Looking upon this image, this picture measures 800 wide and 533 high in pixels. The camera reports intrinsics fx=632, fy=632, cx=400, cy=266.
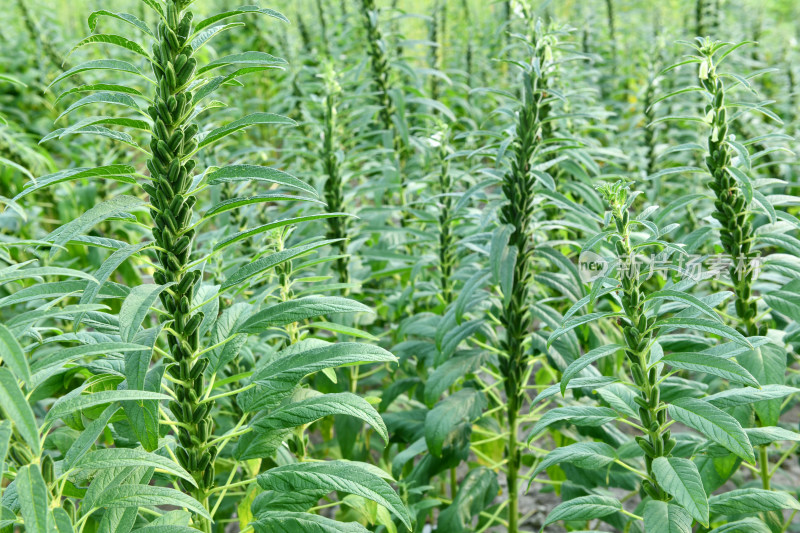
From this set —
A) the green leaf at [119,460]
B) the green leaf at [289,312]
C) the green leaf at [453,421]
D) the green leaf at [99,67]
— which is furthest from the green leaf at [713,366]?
the green leaf at [99,67]

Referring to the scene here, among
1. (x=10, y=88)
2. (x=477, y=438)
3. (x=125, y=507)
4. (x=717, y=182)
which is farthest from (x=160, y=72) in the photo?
(x=10, y=88)

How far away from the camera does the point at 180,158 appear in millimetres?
1346

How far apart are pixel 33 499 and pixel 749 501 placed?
151 cm

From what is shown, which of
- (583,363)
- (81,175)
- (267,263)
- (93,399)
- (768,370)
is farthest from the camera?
(768,370)

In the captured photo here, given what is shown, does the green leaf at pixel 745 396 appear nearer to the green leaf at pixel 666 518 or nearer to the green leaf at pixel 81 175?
the green leaf at pixel 666 518

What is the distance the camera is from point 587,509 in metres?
1.53

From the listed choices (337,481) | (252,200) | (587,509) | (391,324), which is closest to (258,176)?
(252,200)

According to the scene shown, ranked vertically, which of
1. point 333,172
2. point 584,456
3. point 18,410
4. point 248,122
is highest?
point 248,122

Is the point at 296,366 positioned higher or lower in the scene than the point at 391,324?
higher

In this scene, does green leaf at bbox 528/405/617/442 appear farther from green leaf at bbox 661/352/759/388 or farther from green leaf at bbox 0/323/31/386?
green leaf at bbox 0/323/31/386

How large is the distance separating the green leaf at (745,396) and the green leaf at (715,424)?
0.14 metres

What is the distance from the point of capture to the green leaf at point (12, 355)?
3.05 ft

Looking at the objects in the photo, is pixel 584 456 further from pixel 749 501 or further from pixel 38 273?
pixel 38 273

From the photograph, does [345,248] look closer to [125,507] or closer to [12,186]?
[125,507]
